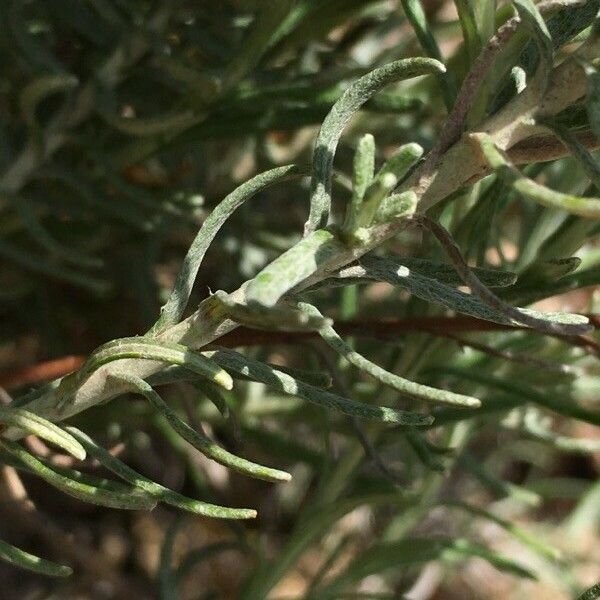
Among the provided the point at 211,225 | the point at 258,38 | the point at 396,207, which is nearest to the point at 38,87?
the point at 258,38

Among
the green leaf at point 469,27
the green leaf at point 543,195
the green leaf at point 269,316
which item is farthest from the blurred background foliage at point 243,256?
the green leaf at point 269,316

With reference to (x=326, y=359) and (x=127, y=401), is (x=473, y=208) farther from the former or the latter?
(x=127, y=401)

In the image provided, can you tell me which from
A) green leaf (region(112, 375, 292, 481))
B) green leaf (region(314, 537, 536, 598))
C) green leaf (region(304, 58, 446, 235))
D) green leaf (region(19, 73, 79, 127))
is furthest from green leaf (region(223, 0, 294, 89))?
green leaf (region(314, 537, 536, 598))

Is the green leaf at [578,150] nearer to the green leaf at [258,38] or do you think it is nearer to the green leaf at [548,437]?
the green leaf at [258,38]

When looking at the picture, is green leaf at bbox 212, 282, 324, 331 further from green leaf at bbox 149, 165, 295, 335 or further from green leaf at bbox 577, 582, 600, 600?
green leaf at bbox 577, 582, 600, 600

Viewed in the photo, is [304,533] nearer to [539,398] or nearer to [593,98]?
[539,398]
